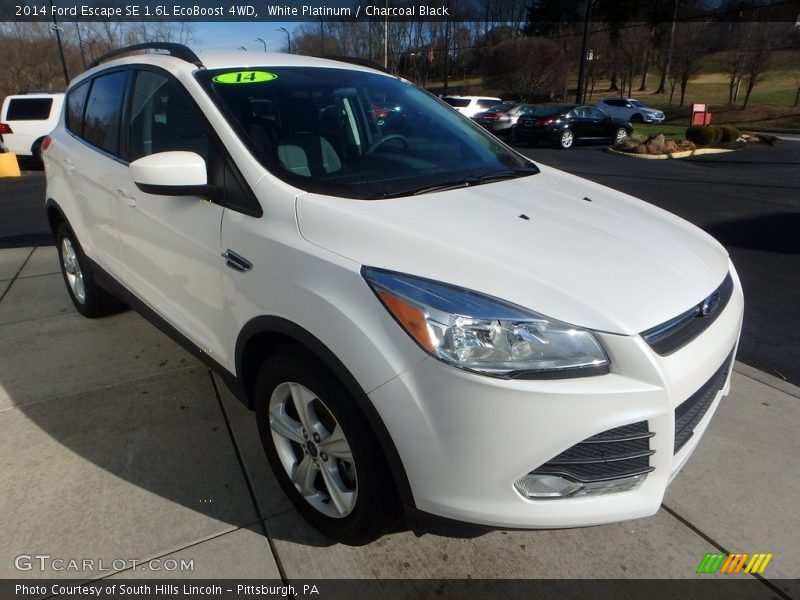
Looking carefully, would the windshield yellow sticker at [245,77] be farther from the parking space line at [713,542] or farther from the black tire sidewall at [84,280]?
the parking space line at [713,542]

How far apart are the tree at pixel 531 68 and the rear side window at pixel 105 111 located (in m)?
44.7

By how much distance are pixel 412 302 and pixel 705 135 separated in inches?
760

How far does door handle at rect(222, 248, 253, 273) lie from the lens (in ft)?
7.25

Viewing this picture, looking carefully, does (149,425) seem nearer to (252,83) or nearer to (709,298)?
(252,83)

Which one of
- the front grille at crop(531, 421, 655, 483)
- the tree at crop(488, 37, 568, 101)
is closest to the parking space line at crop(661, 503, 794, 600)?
the front grille at crop(531, 421, 655, 483)

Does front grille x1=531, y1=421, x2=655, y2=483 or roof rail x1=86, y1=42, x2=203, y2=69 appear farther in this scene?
roof rail x1=86, y1=42, x2=203, y2=69

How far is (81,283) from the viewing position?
4293 millimetres

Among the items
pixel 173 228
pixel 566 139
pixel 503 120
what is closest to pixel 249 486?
pixel 173 228

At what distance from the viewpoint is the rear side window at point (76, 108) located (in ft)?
12.7

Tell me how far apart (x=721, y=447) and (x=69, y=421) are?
3.32 metres

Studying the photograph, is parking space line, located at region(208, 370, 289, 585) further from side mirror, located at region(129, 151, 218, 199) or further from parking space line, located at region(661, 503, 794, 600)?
parking space line, located at region(661, 503, 794, 600)

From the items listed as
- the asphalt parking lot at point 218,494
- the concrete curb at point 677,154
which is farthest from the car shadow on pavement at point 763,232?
the concrete curb at point 677,154

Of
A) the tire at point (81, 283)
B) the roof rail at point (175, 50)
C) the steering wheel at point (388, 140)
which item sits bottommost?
the tire at point (81, 283)

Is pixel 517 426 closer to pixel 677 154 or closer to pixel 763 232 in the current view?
pixel 763 232
